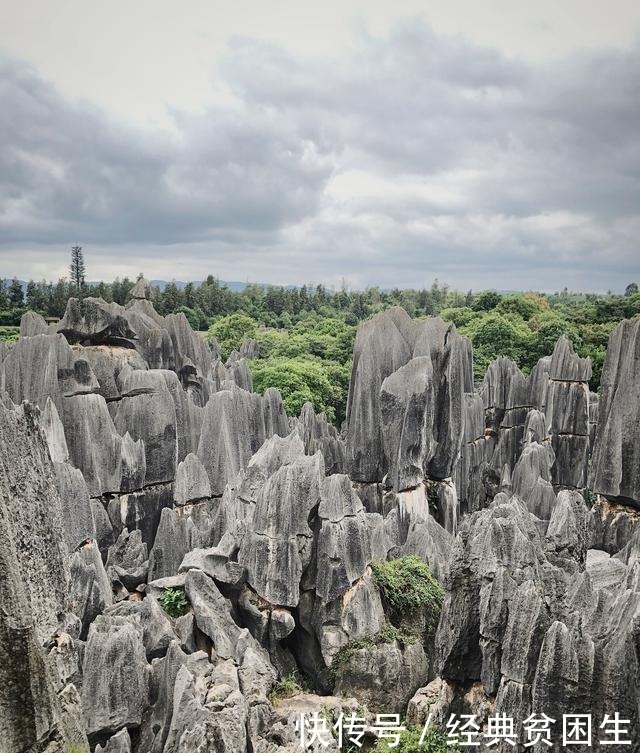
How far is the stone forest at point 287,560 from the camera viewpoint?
11.8 ft

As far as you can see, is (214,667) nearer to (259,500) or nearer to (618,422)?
(259,500)

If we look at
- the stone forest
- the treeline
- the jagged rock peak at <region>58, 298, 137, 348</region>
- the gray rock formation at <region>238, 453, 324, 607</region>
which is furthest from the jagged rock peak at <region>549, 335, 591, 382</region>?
the treeline

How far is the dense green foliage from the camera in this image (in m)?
8.32

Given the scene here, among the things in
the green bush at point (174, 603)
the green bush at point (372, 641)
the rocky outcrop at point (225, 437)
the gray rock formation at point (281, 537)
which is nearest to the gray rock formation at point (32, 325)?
the rocky outcrop at point (225, 437)

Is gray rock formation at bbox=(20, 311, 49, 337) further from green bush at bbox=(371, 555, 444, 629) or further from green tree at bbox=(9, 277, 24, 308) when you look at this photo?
green tree at bbox=(9, 277, 24, 308)

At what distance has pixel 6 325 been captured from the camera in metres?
41.8

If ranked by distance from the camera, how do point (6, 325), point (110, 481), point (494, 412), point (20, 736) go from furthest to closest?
point (6, 325) < point (494, 412) < point (110, 481) < point (20, 736)

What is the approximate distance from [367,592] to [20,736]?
924 centimetres

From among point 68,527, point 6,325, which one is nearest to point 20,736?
point 68,527

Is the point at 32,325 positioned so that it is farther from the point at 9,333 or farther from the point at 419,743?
the point at 9,333

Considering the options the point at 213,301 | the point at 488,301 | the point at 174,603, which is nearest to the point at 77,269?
the point at 213,301

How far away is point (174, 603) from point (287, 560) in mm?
2057

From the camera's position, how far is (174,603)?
35.4 feet

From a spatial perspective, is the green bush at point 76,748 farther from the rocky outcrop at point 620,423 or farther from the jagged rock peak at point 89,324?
the jagged rock peak at point 89,324
